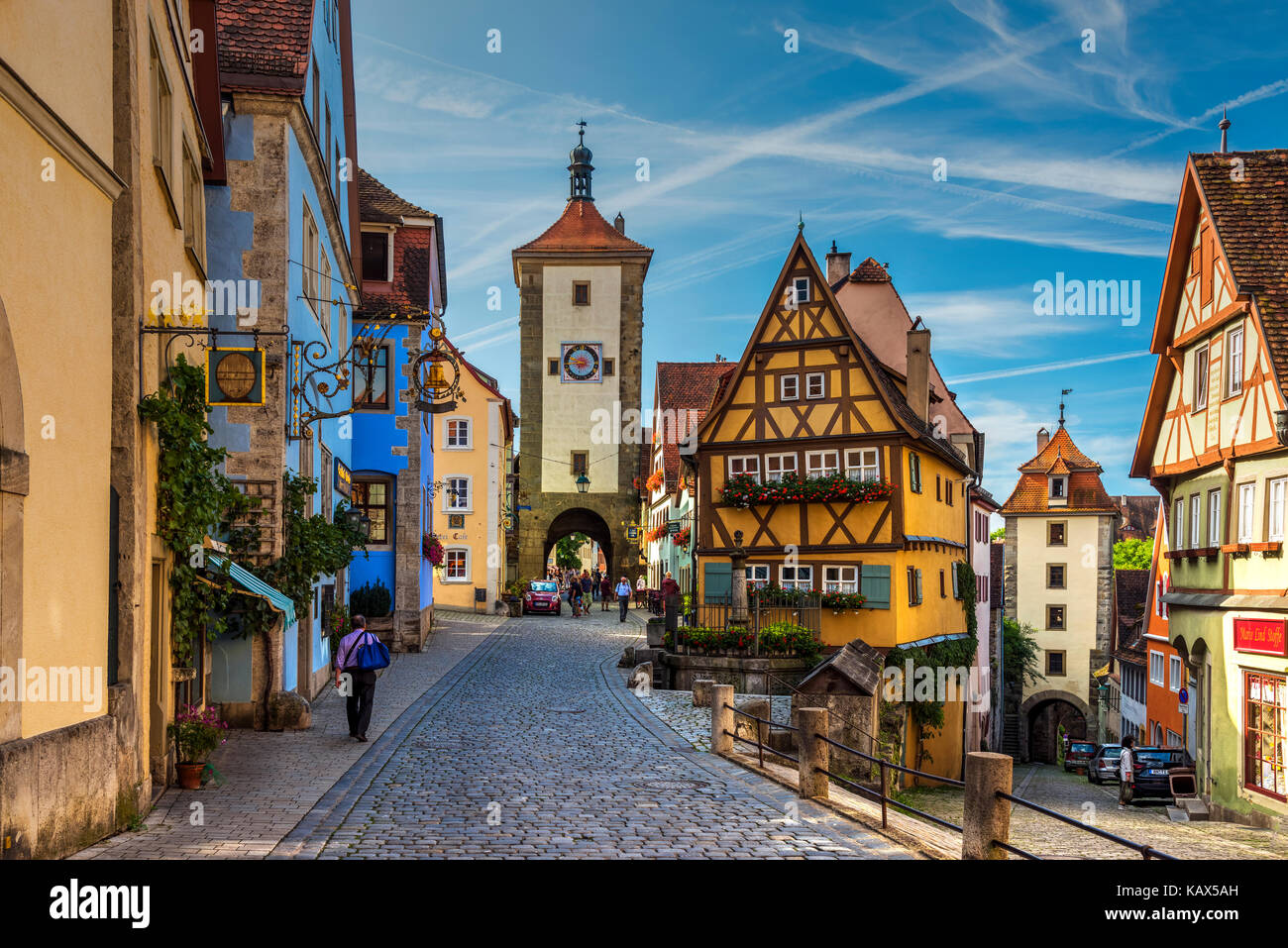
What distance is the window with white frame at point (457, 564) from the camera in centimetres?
4475

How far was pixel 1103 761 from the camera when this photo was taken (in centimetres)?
3092

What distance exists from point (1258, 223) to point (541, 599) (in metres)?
30.4

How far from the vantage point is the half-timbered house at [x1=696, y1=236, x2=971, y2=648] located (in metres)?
26.6

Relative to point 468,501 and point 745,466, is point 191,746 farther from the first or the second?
point 468,501

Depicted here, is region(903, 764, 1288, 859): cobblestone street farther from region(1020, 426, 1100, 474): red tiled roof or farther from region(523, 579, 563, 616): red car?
region(1020, 426, 1100, 474): red tiled roof

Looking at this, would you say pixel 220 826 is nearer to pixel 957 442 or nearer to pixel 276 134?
pixel 276 134

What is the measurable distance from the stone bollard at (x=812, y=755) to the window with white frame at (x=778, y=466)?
16192 mm

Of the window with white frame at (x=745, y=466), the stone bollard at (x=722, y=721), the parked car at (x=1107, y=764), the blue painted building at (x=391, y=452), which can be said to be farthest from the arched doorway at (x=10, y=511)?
the parked car at (x=1107, y=764)

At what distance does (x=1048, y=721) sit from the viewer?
54406 mm

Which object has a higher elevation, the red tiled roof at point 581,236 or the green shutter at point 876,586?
the red tiled roof at point 581,236

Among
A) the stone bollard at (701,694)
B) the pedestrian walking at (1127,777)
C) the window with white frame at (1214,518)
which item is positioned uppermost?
the window with white frame at (1214,518)

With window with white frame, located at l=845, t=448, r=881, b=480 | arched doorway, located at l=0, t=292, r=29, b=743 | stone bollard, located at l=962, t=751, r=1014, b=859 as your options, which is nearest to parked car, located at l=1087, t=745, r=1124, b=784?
window with white frame, located at l=845, t=448, r=881, b=480

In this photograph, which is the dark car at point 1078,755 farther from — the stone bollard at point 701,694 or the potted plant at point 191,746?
the potted plant at point 191,746

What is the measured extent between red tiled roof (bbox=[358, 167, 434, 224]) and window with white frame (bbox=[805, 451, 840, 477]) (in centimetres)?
1079
